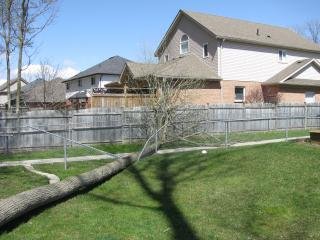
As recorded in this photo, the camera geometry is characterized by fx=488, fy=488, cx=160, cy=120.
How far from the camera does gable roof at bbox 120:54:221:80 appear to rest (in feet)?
90.0

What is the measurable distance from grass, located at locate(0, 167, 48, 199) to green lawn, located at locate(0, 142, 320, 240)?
799mm

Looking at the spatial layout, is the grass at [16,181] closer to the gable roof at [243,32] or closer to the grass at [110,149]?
the grass at [110,149]

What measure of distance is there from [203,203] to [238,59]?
24.4 m

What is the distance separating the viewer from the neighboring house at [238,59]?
31281 mm

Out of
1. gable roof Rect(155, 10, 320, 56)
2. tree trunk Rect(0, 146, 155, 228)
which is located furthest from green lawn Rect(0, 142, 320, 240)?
gable roof Rect(155, 10, 320, 56)

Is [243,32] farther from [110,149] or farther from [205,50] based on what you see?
[110,149]

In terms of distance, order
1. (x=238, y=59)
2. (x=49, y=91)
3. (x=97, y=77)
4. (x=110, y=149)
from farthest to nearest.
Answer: (x=49, y=91) → (x=97, y=77) → (x=238, y=59) → (x=110, y=149)

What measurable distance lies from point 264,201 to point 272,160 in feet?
11.3

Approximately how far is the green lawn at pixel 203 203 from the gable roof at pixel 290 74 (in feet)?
66.3

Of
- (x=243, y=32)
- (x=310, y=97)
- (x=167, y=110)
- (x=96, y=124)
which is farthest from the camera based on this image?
(x=310, y=97)

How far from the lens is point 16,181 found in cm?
1102

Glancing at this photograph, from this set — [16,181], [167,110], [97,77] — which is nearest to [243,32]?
[167,110]

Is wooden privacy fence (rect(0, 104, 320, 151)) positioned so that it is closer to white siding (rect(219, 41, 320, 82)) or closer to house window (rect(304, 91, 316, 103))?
white siding (rect(219, 41, 320, 82))

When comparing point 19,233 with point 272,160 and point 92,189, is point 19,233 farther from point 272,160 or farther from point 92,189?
point 272,160
